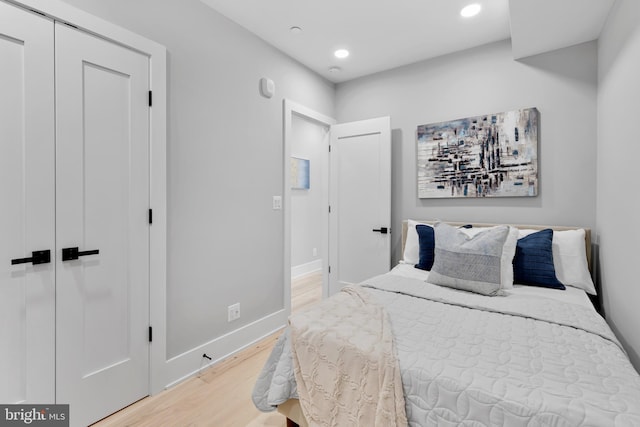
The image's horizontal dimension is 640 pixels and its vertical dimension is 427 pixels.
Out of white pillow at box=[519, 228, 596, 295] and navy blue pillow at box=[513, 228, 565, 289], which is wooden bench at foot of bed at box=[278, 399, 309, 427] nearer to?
navy blue pillow at box=[513, 228, 565, 289]

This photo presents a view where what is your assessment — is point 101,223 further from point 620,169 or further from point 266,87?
point 620,169

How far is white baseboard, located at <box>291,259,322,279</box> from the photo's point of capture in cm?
506

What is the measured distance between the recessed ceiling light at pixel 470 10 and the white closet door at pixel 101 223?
230cm

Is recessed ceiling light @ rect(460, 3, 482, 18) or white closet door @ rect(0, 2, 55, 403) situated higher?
recessed ceiling light @ rect(460, 3, 482, 18)

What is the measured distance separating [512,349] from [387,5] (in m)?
2.35

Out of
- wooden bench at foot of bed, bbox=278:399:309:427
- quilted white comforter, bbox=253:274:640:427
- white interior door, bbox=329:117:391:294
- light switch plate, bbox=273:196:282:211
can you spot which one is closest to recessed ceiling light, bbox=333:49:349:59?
white interior door, bbox=329:117:391:294

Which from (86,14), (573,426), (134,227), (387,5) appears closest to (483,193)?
(387,5)

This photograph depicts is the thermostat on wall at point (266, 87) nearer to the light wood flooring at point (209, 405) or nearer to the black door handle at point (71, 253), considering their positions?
the black door handle at point (71, 253)

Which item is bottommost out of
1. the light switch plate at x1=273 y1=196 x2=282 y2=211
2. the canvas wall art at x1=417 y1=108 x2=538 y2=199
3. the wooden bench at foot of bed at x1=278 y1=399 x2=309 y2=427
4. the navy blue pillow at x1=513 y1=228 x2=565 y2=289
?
the wooden bench at foot of bed at x1=278 y1=399 x2=309 y2=427

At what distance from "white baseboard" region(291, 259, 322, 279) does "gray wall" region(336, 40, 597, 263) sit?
2.06 metres

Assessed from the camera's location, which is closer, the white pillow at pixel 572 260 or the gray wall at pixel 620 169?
the gray wall at pixel 620 169

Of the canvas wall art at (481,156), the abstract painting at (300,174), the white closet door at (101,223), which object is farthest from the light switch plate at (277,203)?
the abstract painting at (300,174)

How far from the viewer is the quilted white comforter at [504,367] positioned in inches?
37.4

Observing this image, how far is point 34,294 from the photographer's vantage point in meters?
1.52
